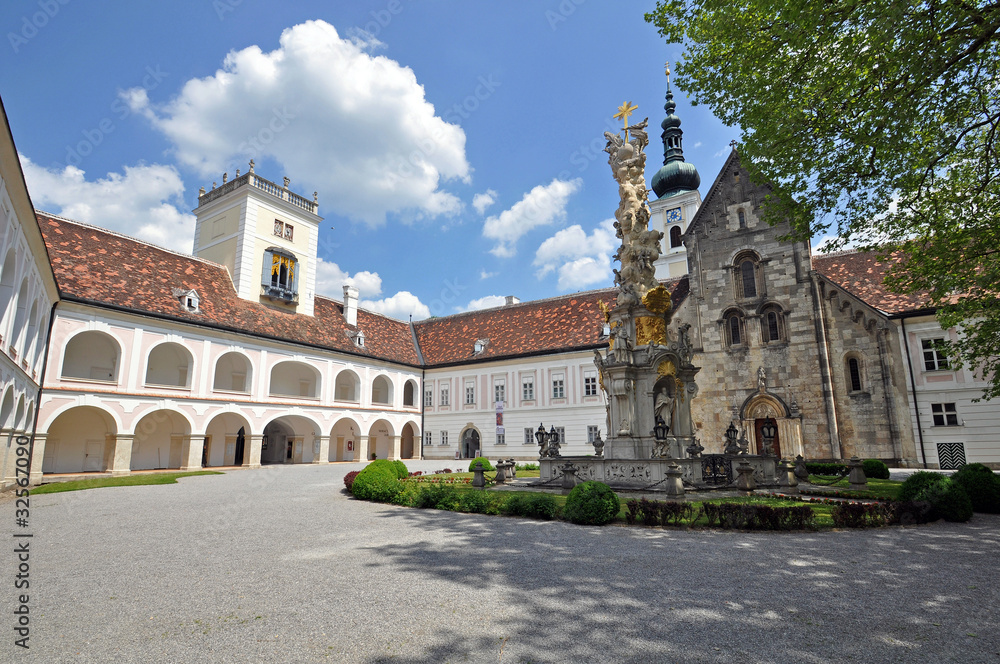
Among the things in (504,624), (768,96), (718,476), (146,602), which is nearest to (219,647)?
(146,602)

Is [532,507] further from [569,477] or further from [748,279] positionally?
[748,279]

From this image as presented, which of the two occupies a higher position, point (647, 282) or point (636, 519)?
point (647, 282)

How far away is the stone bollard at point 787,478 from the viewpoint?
15470mm

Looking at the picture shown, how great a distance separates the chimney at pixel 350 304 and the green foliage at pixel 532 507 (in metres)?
32.1

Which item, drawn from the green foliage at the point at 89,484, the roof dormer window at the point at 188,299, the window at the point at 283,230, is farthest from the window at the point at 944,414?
the window at the point at 283,230

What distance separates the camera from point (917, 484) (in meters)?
11.4

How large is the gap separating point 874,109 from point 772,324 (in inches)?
807

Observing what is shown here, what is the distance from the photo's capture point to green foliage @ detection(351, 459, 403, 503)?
14.9m

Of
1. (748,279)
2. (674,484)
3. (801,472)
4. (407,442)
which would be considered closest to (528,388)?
(407,442)

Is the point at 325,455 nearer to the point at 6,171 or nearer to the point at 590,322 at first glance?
the point at 590,322

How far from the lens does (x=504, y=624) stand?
520 cm

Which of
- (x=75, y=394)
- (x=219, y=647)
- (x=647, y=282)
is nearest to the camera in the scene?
(x=219, y=647)

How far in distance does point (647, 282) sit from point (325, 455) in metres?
26.8

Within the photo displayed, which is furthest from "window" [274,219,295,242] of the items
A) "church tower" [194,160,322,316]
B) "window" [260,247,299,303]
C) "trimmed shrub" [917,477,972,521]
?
"trimmed shrub" [917,477,972,521]
